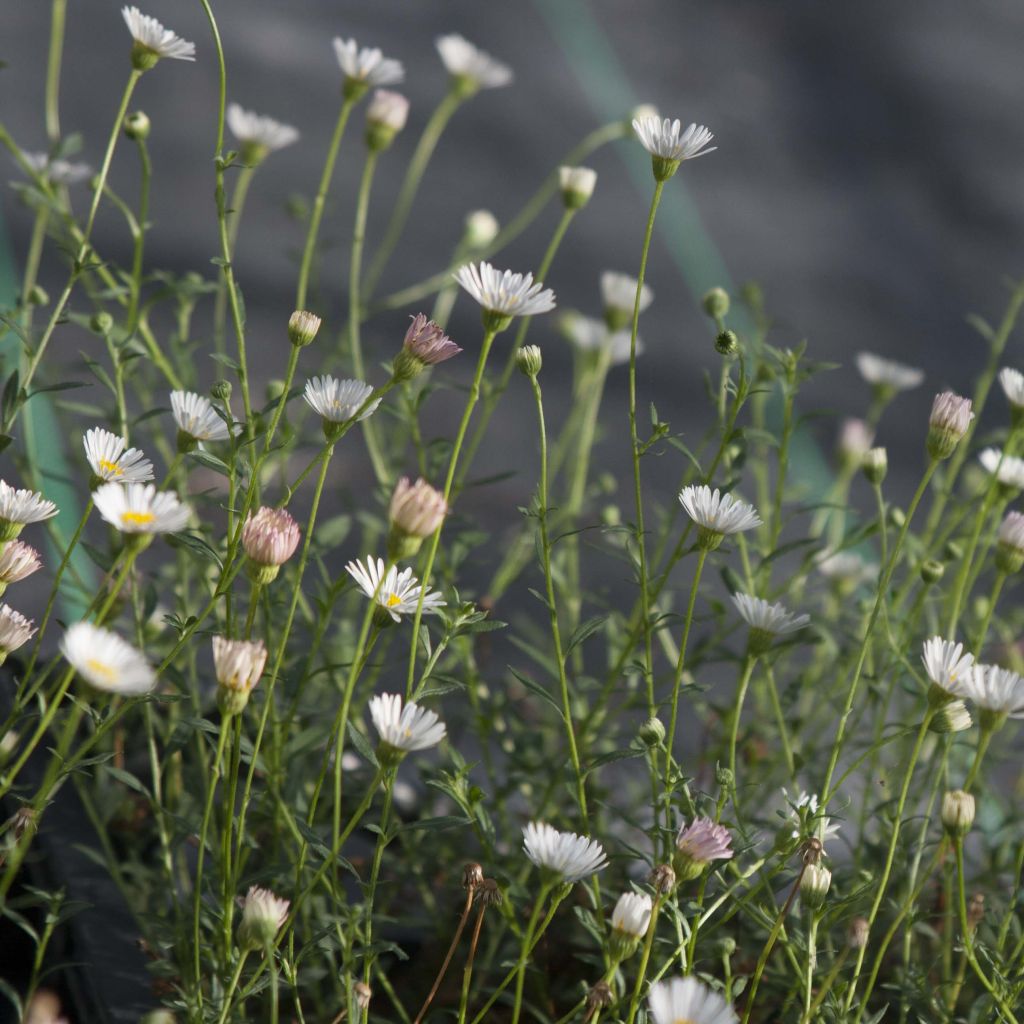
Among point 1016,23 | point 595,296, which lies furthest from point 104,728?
point 1016,23

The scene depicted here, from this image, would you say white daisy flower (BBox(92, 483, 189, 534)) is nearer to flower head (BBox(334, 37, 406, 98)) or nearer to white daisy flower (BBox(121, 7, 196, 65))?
white daisy flower (BBox(121, 7, 196, 65))

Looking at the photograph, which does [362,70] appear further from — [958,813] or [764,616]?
[958,813]

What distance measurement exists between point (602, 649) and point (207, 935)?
665mm

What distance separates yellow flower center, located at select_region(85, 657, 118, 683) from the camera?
0.48 meters

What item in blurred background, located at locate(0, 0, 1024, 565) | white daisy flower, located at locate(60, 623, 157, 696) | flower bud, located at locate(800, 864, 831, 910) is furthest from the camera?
blurred background, located at locate(0, 0, 1024, 565)

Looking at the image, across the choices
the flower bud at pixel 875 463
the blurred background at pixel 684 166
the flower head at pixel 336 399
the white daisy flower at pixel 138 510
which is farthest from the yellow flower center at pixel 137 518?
the blurred background at pixel 684 166

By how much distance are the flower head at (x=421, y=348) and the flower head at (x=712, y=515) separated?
128 mm

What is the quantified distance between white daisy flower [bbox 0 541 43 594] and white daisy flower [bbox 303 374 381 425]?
143mm

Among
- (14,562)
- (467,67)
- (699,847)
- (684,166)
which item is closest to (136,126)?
(14,562)

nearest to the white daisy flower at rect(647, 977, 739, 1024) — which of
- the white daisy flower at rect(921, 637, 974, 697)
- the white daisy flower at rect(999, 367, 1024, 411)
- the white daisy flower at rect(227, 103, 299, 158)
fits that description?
the white daisy flower at rect(921, 637, 974, 697)

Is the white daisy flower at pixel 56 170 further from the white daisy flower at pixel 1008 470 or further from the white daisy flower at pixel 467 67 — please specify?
the white daisy flower at pixel 1008 470

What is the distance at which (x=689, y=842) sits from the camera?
1.84 ft

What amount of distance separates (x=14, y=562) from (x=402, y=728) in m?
0.19

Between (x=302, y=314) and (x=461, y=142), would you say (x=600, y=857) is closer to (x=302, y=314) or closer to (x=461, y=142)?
(x=302, y=314)
